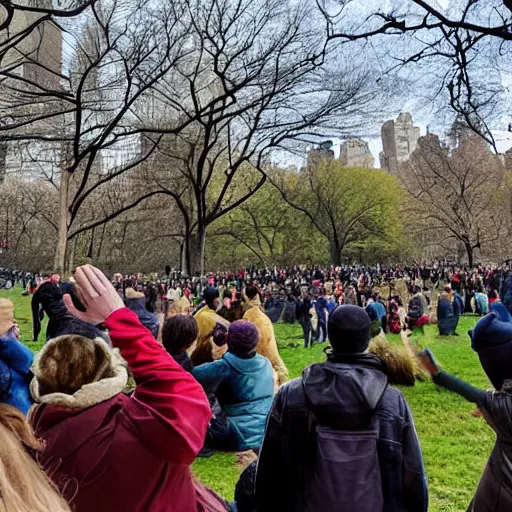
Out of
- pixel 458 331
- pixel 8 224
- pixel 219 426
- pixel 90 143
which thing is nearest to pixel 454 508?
pixel 219 426

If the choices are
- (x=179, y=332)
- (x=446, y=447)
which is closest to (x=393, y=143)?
(x=446, y=447)

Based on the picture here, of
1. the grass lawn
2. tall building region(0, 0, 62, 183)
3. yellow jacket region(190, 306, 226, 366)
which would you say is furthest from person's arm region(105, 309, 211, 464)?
tall building region(0, 0, 62, 183)

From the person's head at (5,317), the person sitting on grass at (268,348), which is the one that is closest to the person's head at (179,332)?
the person's head at (5,317)

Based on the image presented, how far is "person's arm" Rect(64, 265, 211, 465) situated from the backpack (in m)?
0.63

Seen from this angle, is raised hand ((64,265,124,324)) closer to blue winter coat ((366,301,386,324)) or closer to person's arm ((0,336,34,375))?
person's arm ((0,336,34,375))

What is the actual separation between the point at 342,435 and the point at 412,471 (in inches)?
12.5

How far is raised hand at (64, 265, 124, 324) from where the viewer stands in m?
1.61

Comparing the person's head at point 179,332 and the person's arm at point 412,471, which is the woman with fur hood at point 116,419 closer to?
the person's arm at point 412,471

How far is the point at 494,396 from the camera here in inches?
90.4

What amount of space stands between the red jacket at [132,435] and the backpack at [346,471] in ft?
2.03

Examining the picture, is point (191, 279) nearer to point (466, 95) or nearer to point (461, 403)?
point (466, 95)

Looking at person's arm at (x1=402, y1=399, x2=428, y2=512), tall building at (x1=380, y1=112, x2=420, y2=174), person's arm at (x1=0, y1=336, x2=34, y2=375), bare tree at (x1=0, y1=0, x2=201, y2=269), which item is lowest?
person's arm at (x1=402, y1=399, x2=428, y2=512)

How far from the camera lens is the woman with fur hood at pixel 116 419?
1656 millimetres

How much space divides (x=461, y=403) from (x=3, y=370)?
5862 millimetres
